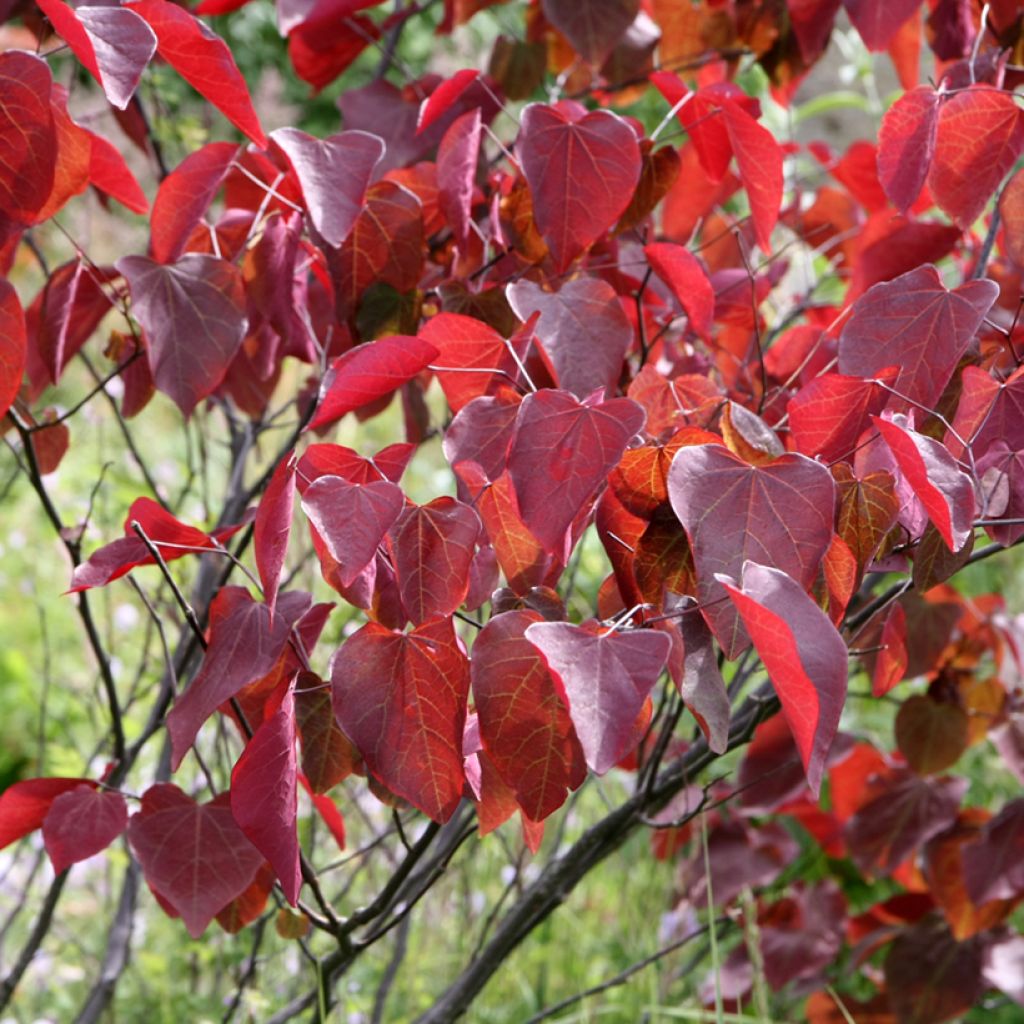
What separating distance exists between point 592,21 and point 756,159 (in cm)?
32

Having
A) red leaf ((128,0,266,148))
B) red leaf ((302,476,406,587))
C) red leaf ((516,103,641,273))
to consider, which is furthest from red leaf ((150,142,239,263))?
red leaf ((302,476,406,587))

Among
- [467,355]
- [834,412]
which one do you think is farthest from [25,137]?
[834,412]

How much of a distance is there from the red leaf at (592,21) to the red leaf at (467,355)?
44 cm

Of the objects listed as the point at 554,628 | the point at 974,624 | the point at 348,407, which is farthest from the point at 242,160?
the point at 974,624

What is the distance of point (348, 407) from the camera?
0.80 metres

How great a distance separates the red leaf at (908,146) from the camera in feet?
2.91

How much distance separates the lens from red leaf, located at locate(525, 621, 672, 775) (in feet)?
1.92

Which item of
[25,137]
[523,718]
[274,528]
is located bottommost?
[523,718]

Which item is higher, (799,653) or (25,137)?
(25,137)

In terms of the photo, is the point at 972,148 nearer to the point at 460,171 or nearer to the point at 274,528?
the point at 460,171

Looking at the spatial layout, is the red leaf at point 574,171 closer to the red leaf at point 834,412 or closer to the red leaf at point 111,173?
the red leaf at point 834,412

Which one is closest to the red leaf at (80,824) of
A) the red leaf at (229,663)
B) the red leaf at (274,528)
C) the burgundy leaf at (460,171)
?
the red leaf at (229,663)

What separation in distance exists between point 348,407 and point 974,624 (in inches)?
34.8

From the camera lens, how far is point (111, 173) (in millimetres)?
972
